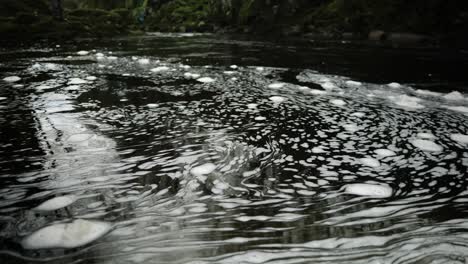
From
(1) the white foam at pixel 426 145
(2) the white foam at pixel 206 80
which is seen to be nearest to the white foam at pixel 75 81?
(2) the white foam at pixel 206 80

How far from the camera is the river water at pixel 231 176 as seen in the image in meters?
1.42

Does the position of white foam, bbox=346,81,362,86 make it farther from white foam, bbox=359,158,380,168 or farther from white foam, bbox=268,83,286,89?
white foam, bbox=359,158,380,168

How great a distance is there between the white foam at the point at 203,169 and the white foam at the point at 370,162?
1.24m

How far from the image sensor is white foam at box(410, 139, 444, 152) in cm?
256

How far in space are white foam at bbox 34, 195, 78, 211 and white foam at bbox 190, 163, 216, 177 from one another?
2.62 ft

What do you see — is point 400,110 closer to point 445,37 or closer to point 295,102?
point 295,102

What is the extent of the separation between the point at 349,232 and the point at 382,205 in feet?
1.30

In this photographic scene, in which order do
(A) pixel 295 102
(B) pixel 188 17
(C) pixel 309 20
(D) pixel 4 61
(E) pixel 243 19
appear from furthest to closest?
(B) pixel 188 17, (E) pixel 243 19, (C) pixel 309 20, (D) pixel 4 61, (A) pixel 295 102

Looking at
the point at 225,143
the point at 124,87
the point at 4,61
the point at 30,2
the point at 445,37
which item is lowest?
the point at 225,143

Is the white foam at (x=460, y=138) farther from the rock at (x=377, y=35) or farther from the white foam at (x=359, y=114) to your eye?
the rock at (x=377, y=35)

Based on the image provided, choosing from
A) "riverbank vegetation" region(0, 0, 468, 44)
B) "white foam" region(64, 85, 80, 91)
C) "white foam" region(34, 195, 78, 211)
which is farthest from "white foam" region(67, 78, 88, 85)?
"riverbank vegetation" region(0, 0, 468, 44)

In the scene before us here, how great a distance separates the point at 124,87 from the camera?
480 cm

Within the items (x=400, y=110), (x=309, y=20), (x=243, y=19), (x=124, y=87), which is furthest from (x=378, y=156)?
(x=243, y=19)

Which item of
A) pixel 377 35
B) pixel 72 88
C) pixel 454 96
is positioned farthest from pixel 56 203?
pixel 377 35
